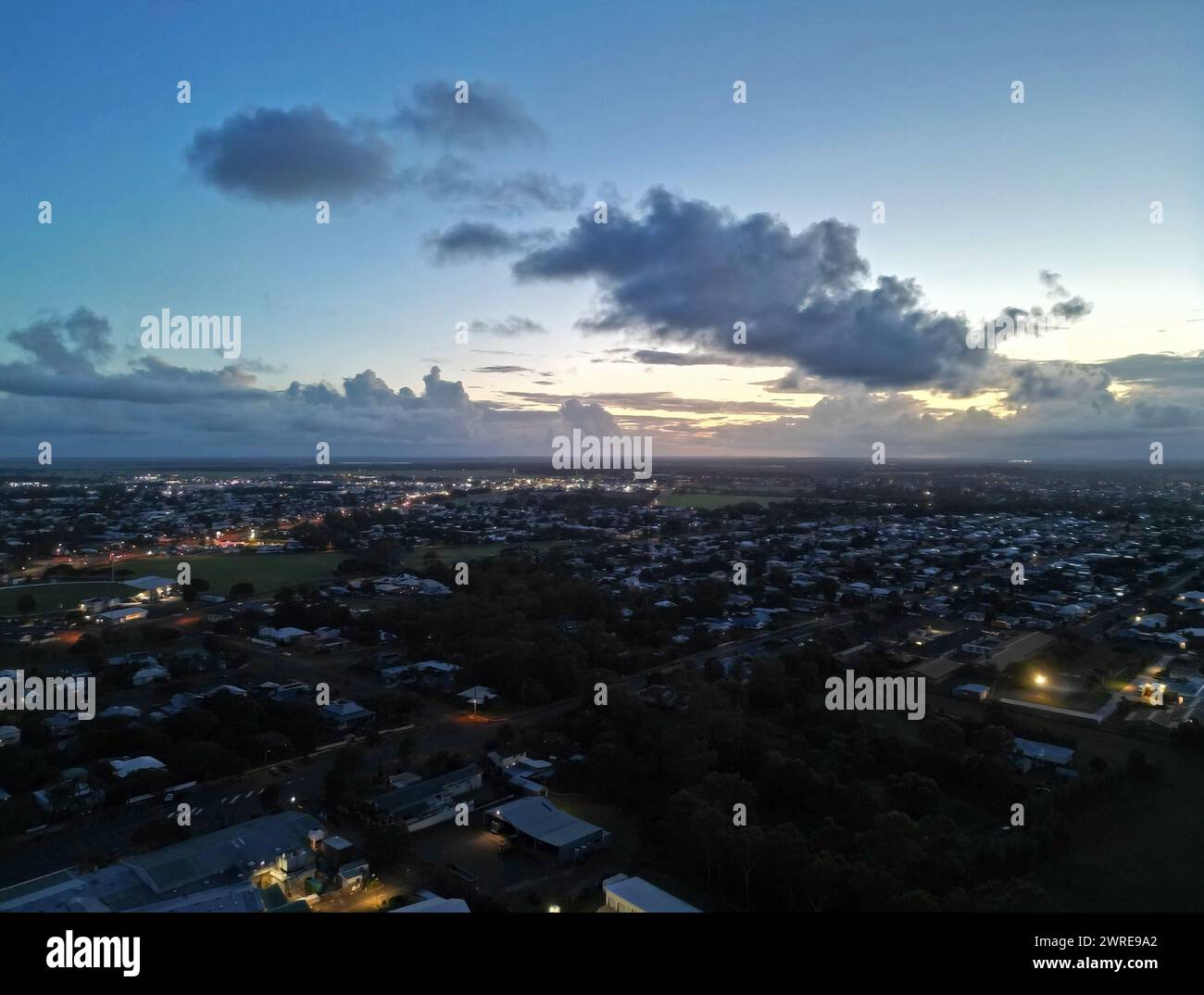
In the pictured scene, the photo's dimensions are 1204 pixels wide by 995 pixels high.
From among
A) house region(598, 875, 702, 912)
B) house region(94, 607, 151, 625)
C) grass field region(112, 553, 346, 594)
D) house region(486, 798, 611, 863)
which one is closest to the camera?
house region(598, 875, 702, 912)

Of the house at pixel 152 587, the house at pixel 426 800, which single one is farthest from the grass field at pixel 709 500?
the house at pixel 426 800

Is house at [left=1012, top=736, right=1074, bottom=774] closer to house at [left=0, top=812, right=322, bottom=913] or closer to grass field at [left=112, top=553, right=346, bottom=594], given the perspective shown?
house at [left=0, top=812, right=322, bottom=913]

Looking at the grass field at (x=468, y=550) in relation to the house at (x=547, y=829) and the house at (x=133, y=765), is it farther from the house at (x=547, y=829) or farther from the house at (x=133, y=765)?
the house at (x=547, y=829)

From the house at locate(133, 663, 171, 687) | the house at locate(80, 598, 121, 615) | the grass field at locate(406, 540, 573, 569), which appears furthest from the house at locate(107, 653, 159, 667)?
the grass field at locate(406, 540, 573, 569)

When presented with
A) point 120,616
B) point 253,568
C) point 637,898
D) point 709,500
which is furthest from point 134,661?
point 709,500

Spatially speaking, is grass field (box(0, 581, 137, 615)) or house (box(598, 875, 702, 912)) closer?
house (box(598, 875, 702, 912))

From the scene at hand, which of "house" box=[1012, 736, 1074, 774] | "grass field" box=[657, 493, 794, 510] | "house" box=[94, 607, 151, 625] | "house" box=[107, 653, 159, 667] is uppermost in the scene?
"grass field" box=[657, 493, 794, 510]
